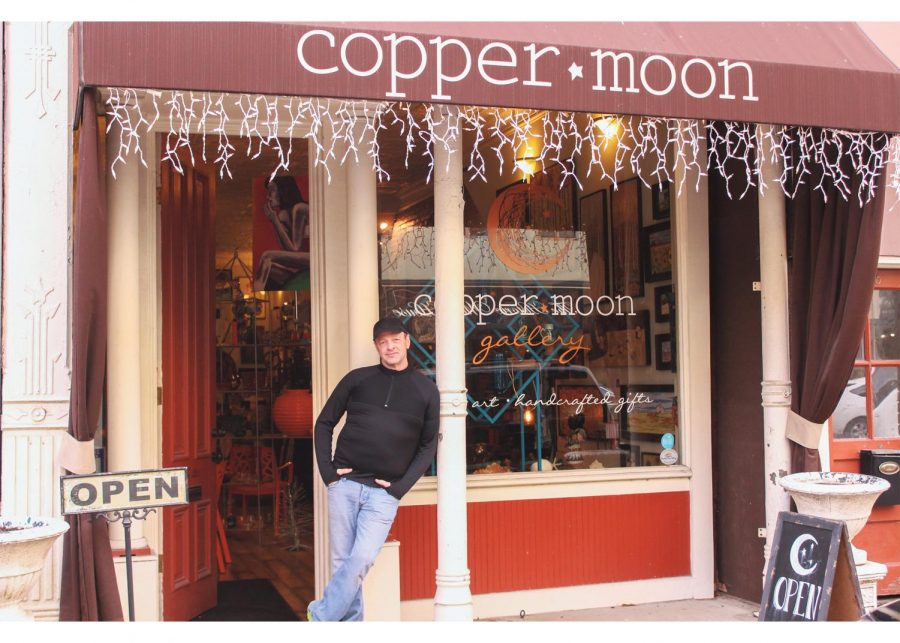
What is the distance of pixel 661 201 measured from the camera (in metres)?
6.96

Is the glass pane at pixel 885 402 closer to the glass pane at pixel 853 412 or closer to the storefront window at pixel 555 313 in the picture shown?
the glass pane at pixel 853 412

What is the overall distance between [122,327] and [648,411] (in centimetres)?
356

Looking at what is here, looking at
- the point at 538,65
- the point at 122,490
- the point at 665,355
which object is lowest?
the point at 122,490

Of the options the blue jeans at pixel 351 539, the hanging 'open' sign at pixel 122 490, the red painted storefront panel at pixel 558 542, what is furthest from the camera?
the red painted storefront panel at pixel 558 542

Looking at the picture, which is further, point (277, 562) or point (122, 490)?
point (277, 562)

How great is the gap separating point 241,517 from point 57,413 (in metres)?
4.81

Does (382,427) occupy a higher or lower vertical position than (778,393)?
lower

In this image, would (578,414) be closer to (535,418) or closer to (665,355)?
(535,418)

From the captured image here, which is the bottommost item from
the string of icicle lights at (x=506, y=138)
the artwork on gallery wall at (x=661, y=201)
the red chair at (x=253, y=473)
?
the red chair at (x=253, y=473)

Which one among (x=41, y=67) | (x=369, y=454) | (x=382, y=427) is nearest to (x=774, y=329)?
(x=382, y=427)

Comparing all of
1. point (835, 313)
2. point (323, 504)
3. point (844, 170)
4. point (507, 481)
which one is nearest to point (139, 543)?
point (323, 504)

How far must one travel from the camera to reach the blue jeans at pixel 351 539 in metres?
5.24

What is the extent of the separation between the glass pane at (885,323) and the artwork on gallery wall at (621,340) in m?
1.52

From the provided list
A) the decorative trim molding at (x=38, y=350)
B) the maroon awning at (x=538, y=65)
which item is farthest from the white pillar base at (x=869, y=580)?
the decorative trim molding at (x=38, y=350)
